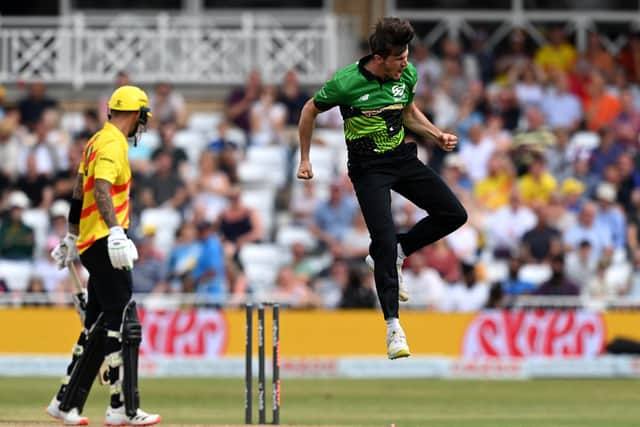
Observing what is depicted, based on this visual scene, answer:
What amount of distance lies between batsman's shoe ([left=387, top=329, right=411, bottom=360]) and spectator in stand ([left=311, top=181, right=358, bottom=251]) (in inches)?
339

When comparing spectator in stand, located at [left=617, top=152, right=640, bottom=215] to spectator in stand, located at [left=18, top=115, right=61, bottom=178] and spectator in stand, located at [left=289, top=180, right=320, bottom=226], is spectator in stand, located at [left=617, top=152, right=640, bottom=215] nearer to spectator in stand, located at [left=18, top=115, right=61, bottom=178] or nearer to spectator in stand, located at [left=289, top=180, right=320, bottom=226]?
spectator in stand, located at [left=289, top=180, right=320, bottom=226]

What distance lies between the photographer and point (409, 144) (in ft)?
32.2

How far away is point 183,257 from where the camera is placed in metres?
17.5

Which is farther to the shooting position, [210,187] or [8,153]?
[8,153]

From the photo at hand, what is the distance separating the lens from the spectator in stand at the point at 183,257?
17344mm

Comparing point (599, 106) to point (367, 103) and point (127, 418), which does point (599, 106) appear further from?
point (127, 418)

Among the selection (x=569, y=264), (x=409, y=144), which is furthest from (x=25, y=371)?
(x=409, y=144)

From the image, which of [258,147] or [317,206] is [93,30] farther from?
[317,206]

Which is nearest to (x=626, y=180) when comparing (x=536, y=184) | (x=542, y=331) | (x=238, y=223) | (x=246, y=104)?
(x=536, y=184)

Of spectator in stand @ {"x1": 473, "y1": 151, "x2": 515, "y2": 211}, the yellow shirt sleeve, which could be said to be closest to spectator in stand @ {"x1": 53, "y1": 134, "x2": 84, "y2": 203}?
spectator in stand @ {"x1": 473, "y1": 151, "x2": 515, "y2": 211}

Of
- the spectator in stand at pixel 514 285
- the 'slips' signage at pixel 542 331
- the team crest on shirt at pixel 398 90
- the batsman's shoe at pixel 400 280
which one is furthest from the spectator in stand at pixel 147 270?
the team crest on shirt at pixel 398 90

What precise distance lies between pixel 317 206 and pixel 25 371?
395 cm

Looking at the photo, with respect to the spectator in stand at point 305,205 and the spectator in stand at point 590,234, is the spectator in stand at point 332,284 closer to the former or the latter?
the spectator in stand at point 305,205

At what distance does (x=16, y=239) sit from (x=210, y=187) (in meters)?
2.36
